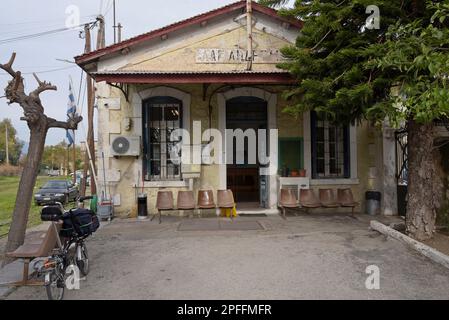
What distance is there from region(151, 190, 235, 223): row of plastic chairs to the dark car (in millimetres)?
10439

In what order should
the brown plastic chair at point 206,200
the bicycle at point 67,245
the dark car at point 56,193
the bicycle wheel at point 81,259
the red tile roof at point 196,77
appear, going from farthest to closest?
the dark car at point 56,193
the brown plastic chair at point 206,200
the red tile roof at point 196,77
the bicycle wheel at point 81,259
the bicycle at point 67,245

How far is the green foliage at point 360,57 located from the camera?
211 inches

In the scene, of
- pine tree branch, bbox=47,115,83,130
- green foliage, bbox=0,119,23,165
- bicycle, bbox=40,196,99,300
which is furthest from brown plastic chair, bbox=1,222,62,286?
green foliage, bbox=0,119,23,165

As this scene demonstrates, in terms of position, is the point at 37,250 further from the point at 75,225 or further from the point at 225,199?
the point at 225,199

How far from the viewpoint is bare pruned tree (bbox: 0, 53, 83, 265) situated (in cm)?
558

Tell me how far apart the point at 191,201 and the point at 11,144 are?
71805 mm

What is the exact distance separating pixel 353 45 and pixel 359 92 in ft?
3.69

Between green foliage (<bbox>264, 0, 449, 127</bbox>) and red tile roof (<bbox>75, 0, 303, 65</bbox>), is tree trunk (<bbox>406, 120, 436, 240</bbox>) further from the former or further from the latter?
red tile roof (<bbox>75, 0, 303, 65</bbox>)

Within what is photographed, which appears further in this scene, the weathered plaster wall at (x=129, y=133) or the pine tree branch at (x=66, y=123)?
the weathered plaster wall at (x=129, y=133)

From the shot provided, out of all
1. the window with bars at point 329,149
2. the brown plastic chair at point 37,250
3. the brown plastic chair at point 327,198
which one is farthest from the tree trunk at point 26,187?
the window with bars at point 329,149

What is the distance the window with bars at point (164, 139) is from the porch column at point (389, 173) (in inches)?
222

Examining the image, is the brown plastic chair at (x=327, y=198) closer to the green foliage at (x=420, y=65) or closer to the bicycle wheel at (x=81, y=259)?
the green foliage at (x=420, y=65)

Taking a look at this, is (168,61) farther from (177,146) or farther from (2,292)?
(2,292)
